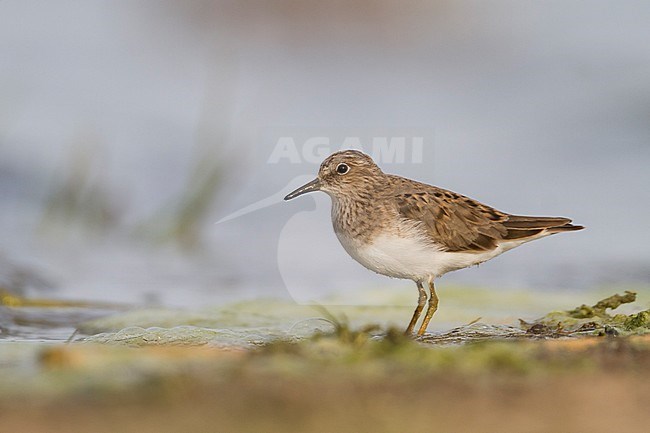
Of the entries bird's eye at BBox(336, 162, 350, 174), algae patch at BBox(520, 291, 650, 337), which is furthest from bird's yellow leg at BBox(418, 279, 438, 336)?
bird's eye at BBox(336, 162, 350, 174)

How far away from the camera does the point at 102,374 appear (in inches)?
→ 113

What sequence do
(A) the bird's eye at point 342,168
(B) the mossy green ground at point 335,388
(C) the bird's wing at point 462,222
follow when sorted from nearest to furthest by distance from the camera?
(B) the mossy green ground at point 335,388, (C) the bird's wing at point 462,222, (A) the bird's eye at point 342,168

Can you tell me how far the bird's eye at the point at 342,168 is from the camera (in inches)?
212

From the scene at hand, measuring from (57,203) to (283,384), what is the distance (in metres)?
4.34

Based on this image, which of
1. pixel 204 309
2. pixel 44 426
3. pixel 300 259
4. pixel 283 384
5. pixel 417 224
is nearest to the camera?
pixel 44 426

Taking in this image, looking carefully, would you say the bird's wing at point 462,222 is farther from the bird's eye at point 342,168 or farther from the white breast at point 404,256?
the bird's eye at point 342,168

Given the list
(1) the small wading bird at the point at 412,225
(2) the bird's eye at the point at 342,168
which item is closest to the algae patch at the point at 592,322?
(1) the small wading bird at the point at 412,225

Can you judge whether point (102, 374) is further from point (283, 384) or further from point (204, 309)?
point (204, 309)

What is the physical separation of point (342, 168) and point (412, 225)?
60 cm

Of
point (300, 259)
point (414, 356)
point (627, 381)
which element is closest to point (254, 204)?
point (300, 259)

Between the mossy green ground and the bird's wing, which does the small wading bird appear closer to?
the bird's wing

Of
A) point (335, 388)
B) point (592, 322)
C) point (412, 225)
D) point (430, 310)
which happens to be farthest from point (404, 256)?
point (335, 388)

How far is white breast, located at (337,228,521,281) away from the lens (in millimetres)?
4973

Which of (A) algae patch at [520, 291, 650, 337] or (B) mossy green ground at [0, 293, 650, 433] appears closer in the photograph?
(B) mossy green ground at [0, 293, 650, 433]
